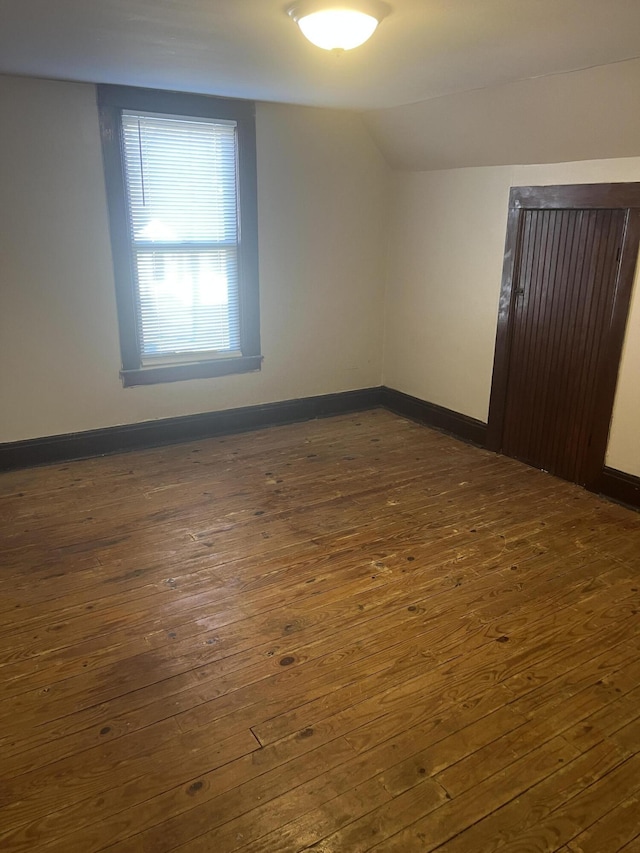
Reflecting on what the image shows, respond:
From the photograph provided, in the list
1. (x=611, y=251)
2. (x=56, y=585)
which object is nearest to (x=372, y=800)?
(x=56, y=585)

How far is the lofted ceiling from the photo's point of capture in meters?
2.21

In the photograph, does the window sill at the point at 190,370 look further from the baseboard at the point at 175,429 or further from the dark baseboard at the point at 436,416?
the dark baseboard at the point at 436,416

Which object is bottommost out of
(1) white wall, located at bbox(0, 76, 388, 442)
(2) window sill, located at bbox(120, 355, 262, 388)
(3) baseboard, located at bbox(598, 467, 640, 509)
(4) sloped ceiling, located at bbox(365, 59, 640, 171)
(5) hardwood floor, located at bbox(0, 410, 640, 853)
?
(5) hardwood floor, located at bbox(0, 410, 640, 853)

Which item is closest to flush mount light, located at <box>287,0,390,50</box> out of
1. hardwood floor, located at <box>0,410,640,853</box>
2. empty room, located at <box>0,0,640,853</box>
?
empty room, located at <box>0,0,640,853</box>

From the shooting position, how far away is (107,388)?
4148 millimetres

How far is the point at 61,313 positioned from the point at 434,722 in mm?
3154

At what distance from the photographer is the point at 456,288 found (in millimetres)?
4469

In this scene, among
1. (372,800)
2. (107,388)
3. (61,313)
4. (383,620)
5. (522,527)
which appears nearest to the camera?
(372,800)

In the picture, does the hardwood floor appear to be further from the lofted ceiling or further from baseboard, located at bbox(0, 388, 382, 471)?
the lofted ceiling

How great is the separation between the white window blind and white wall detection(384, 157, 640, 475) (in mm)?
1330

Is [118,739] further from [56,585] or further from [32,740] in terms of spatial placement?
[56,585]

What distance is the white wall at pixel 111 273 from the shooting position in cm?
364

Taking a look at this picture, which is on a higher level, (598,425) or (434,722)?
(598,425)

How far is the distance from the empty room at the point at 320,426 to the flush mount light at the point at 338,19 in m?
0.01
